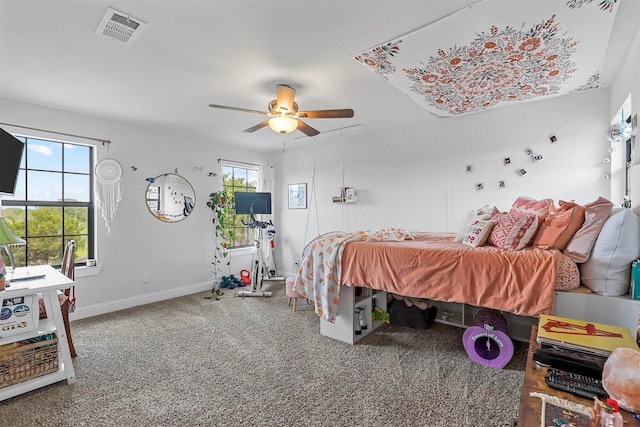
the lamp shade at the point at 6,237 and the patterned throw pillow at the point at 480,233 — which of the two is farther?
the patterned throw pillow at the point at 480,233

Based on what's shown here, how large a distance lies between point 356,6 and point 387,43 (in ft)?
1.45

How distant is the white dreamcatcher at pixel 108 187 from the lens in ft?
12.0

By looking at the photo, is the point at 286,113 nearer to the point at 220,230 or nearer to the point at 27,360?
the point at 27,360

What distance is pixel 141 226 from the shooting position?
4.04 meters

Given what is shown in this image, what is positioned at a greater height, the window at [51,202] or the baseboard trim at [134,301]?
the window at [51,202]

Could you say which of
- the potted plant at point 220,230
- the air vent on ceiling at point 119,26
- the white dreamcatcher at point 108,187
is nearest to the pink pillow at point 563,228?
the air vent on ceiling at point 119,26

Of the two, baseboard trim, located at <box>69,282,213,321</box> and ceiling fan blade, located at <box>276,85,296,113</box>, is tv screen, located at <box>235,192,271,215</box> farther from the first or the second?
ceiling fan blade, located at <box>276,85,296,113</box>

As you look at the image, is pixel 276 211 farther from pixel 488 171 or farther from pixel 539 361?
pixel 539 361

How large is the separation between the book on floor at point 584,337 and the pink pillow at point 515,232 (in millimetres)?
963

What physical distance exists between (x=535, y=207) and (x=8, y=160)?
4.52 meters

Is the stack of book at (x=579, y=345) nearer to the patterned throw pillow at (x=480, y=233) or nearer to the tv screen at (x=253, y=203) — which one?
the patterned throw pillow at (x=480, y=233)

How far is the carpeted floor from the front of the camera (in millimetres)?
1801

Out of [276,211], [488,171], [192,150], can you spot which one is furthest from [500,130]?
[192,150]

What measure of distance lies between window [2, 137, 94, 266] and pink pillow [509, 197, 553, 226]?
4.70m
